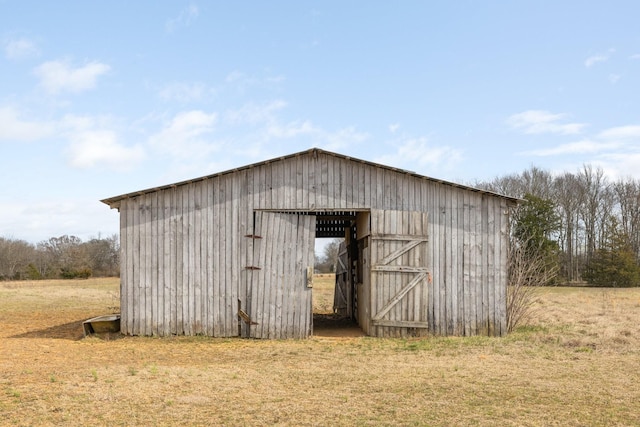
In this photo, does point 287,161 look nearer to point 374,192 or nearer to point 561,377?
point 374,192

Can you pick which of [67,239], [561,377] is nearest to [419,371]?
[561,377]

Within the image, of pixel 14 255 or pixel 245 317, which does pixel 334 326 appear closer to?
pixel 245 317

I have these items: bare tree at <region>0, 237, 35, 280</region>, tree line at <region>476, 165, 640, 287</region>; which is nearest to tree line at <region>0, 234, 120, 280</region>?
bare tree at <region>0, 237, 35, 280</region>

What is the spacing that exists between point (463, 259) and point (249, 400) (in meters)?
8.05

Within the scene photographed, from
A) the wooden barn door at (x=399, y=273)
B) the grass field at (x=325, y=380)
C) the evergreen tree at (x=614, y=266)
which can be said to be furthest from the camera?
the evergreen tree at (x=614, y=266)

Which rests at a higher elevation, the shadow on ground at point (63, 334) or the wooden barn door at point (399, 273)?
the wooden barn door at point (399, 273)

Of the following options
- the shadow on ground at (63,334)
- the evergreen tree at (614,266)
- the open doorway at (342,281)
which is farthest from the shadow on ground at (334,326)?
the evergreen tree at (614,266)

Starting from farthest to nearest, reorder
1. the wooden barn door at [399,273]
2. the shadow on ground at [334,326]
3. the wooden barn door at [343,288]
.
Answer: the wooden barn door at [343,288]
the shadow on ground at [334,326]
the wooden barn door at [399,273]

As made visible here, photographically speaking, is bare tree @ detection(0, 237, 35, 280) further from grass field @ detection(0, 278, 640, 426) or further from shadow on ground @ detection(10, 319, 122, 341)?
grass field @ detection(0, 278, 640, 426)

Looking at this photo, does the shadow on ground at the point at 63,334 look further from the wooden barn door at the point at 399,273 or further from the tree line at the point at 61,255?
the tree line at the point at 61,255

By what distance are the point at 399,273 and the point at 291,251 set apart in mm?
2771

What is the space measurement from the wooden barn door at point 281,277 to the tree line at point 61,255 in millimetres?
52411

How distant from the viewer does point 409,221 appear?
47.0 ft

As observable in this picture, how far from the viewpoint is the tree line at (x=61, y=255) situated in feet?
220
